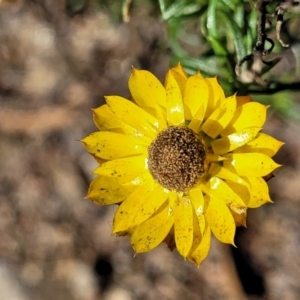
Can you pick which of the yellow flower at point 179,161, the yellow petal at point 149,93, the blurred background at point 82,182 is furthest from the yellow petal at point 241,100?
the blurred background at point 82,182

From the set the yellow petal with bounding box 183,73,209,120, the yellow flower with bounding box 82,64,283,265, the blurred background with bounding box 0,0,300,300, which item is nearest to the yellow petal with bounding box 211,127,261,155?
the yellow flower with bounding box 82,64,283,265

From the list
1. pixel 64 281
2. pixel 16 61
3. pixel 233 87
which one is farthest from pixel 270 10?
pixel 64 281

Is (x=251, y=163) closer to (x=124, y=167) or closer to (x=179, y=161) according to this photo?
(x=179, y=161)

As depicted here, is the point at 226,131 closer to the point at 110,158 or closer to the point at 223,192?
the point at 223,192

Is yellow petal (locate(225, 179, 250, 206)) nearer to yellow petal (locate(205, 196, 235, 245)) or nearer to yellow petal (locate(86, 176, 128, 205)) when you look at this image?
yellow petal (locate(205, 196, 235, 245))

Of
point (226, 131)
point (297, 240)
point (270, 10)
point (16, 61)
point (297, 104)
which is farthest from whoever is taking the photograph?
point (16, 61)

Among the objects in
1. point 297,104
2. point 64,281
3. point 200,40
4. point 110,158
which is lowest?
point 64,281

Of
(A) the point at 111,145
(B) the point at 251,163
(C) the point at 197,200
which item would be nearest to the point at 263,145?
(B) the point at 251,163
